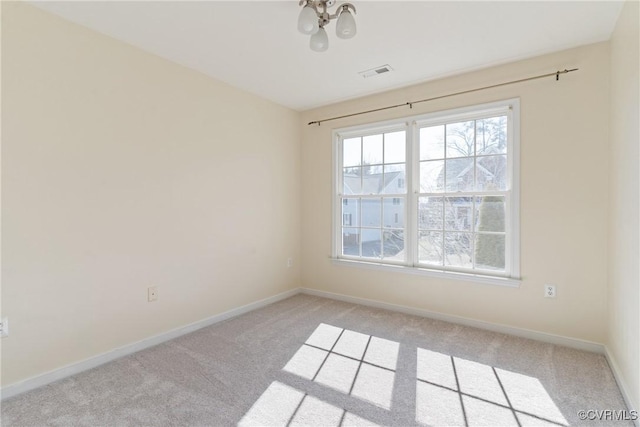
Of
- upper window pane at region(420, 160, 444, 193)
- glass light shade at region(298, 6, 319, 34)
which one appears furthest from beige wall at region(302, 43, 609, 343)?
glass light shade at region(298, 6, 319, 34)

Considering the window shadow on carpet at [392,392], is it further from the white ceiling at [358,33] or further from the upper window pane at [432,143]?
Answer: the white ceiling at [358,33]

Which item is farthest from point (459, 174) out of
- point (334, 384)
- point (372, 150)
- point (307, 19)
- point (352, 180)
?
point (334, 384)

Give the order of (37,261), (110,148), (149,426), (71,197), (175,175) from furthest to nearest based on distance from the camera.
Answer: (175,175) → (110,148) → (71,197) → (37,261) → (149,426)

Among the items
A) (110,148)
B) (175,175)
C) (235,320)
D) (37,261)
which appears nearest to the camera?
(37,261)

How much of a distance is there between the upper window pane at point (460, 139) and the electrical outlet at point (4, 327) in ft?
12.1

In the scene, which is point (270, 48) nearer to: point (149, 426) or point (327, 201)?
point (327, 201)

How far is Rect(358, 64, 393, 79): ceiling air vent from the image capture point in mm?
2844

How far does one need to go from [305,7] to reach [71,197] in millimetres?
2017

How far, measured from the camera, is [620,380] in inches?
77.4

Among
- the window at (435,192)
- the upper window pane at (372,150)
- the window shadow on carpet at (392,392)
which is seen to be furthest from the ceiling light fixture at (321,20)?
the window shadow on carpet at (392,392)

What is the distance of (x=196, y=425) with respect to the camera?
164 cm

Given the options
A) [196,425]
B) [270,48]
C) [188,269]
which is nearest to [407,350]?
[196,425]

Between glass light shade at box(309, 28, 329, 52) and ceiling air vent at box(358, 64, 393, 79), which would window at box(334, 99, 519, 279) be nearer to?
ceiling air vent at box(358, 64, 393, 79)

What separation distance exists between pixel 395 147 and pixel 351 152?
0.59 metres
